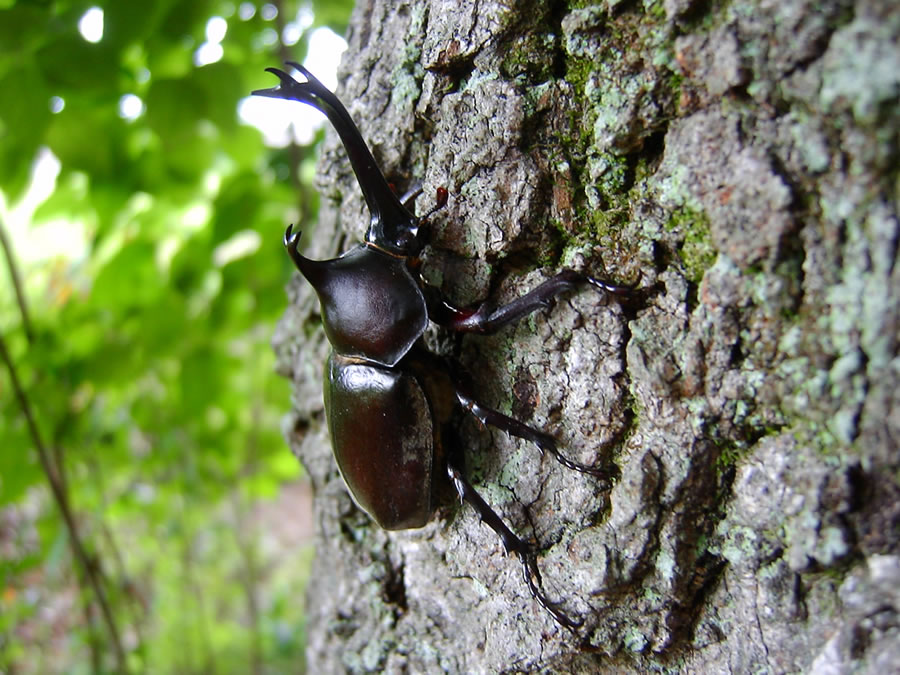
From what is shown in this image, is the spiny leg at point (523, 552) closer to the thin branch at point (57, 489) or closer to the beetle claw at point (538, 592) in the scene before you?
the beetle claw at point (538, 592)

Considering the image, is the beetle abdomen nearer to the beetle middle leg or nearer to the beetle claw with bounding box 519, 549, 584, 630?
the beetle middle leg

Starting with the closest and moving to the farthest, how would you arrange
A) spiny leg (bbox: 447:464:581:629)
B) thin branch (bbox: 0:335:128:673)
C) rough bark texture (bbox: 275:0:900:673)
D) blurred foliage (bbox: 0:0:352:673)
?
rough bark texture (bbox: 275:0:900:673) → spiny leg (bbox: 447:464:581:629) → blurred foliage (bbox: 0:0:352:673) → thin branch (bbox: 0:335:128:673)

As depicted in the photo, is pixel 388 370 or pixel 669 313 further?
pixel 388 370

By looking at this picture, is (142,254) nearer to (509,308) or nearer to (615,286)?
(509,308)

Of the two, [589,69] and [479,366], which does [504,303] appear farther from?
[589,69]

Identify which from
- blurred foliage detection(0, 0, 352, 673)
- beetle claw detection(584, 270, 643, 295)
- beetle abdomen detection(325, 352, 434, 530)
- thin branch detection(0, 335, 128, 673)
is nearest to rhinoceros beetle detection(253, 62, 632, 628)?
beetle abdomen detection(325, 352, 434, 530)

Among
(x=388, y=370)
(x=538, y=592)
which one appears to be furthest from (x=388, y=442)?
(x=538, y=592)

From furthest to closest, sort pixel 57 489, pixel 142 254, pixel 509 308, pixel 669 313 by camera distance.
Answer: pixel 57 489, pixel 142 254, pixel 509 308, pixel 669 313

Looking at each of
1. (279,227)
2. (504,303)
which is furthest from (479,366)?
(279,227)
